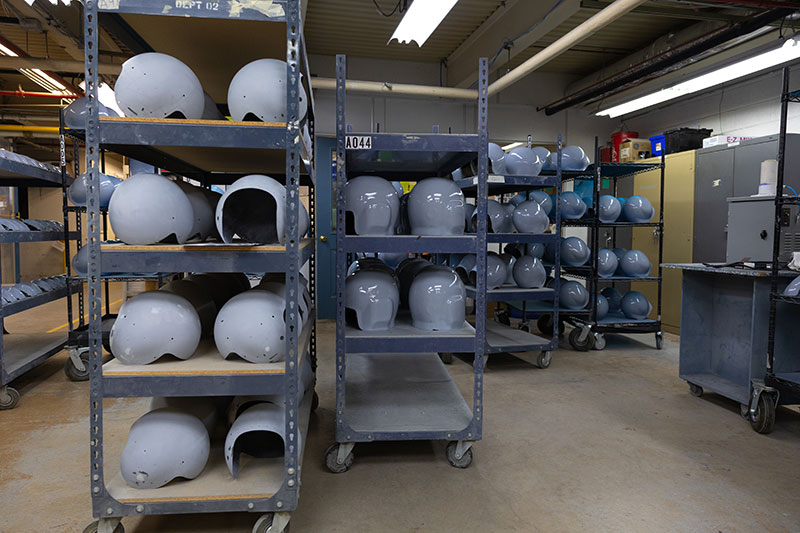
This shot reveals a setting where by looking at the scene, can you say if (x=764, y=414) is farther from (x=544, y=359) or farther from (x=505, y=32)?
(x=505, y=32)

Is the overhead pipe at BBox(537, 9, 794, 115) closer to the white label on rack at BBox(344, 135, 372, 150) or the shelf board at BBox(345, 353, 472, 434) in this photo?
the white label on rack at BBox(344, 135, 372, 150)

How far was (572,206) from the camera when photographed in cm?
512

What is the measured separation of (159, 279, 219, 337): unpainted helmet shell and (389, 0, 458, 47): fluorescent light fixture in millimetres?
2799

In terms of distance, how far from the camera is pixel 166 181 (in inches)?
73.9

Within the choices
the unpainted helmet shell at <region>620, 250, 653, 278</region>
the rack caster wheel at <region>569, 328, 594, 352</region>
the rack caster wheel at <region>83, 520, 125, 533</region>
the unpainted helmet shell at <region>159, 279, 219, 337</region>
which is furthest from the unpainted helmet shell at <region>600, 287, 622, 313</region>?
the rack caster wheel at <region>83, 520, 125, 533</region>

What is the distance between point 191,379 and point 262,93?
1110mm

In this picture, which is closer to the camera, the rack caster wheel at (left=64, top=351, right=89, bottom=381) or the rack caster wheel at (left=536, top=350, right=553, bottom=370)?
the rack caster wheel at (left=64, top=351, right=89, bottom=381)

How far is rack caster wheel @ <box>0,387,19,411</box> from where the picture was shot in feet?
10.9

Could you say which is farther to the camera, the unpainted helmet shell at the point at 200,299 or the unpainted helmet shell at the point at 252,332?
the unpainted helmet shell at the point at 200,299

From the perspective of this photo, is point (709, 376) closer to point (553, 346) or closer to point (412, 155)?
point (553, 346)

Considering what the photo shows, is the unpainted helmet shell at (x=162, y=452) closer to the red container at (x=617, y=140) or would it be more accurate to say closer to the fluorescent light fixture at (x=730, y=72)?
the fluorescent light fixture at (x=730, y=72)

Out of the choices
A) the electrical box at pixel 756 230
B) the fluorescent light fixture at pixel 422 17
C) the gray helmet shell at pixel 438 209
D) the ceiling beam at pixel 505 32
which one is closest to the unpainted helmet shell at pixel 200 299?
the gray helmet shell at pixel 438 209

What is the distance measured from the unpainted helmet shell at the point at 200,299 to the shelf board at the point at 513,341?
268cm

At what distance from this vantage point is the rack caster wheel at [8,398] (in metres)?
3.32
